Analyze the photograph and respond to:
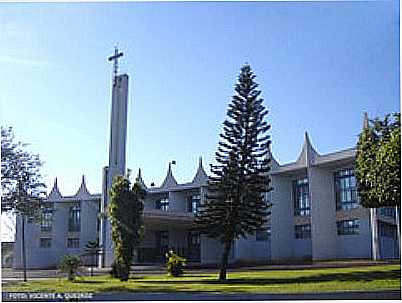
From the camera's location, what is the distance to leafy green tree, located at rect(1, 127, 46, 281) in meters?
8.70

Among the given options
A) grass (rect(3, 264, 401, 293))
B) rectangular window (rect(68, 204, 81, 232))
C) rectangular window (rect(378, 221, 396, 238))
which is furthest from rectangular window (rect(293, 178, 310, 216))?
rectangular window (rect(68, 204, 81, 232))

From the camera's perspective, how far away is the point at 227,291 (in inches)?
319

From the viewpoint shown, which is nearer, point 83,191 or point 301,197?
point 83,191

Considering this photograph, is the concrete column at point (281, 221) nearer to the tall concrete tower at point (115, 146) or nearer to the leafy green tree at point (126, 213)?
the leafy green tree at point (126, 213)

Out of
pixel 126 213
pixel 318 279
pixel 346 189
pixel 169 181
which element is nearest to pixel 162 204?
pixel 169 181

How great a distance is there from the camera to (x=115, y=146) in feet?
31.1

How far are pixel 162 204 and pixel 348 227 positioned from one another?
3339mm

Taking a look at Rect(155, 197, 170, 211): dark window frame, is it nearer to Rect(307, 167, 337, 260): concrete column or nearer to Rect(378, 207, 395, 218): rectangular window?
Rect(307, 167, 337, 260): concrete column

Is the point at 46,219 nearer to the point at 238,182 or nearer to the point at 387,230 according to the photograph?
the point at 238,182

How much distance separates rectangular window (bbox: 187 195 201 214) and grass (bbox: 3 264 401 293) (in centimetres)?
116

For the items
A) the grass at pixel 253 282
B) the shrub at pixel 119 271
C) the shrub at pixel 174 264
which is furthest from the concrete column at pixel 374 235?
the shrub at pixel 119 271

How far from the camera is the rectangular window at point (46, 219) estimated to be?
30.7 feet

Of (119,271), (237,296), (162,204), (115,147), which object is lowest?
(237,296)

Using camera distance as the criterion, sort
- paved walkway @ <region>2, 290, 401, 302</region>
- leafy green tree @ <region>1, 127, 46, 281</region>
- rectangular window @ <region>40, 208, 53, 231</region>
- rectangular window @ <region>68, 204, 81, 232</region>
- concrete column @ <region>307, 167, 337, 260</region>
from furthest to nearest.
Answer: concrete column @ <region>307, 167, 337, 260</region> → rectangular window @ <region>68, 204, 81, 232</region> → rectangular window @ <region>40, 208, 53, 231</region> → leafy green tree @ <region>1, 127, 46, 281</region> → paved walkway @ <region>2, 290, 401, 302</region>
